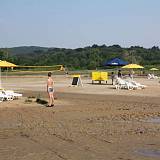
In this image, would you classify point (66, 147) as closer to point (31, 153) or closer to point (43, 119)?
point (31, 153)

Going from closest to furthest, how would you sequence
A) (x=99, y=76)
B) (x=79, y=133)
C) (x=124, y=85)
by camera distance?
1. (x=79, y=133)
2. (x=124, y=85)
3. (x=99, y=76)

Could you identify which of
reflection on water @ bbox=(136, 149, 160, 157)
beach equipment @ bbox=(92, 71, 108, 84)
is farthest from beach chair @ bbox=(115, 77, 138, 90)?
reflection on water @ bbox=(136, 149, 160, 157)

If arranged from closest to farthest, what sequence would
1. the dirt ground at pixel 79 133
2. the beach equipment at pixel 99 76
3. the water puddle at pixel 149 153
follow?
the water puddle at pixel 149 153, the dirt ground at pixel 79 133, the beach equipment at pixel 99 76

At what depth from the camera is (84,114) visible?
17.4 m

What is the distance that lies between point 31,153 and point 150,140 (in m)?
2.88

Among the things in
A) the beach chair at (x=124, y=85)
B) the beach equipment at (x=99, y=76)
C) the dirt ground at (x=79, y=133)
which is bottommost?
the dirt ground at (x=79, y=133)

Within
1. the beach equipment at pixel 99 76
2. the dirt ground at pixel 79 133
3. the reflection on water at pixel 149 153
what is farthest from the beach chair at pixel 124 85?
the reflection on water at pixel 149 153

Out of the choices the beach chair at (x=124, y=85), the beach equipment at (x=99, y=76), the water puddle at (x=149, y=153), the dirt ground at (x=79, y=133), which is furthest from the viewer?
the beach equipment at (x=99, y=76)

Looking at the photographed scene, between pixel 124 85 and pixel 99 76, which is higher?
pixel 99 76

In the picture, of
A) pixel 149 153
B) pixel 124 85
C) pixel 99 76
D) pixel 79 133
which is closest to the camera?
pixel 149 153

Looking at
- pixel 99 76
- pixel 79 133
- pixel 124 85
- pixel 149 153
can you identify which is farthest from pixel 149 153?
pixel 99 76

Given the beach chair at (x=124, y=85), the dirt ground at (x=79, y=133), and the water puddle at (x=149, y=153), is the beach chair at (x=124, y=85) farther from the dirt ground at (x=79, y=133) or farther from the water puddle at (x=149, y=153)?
the water puddle at (x=149, y=153)

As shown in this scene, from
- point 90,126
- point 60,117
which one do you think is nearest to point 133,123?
point 90,126

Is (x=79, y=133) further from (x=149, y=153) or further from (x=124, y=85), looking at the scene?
(x=124, y=85)
